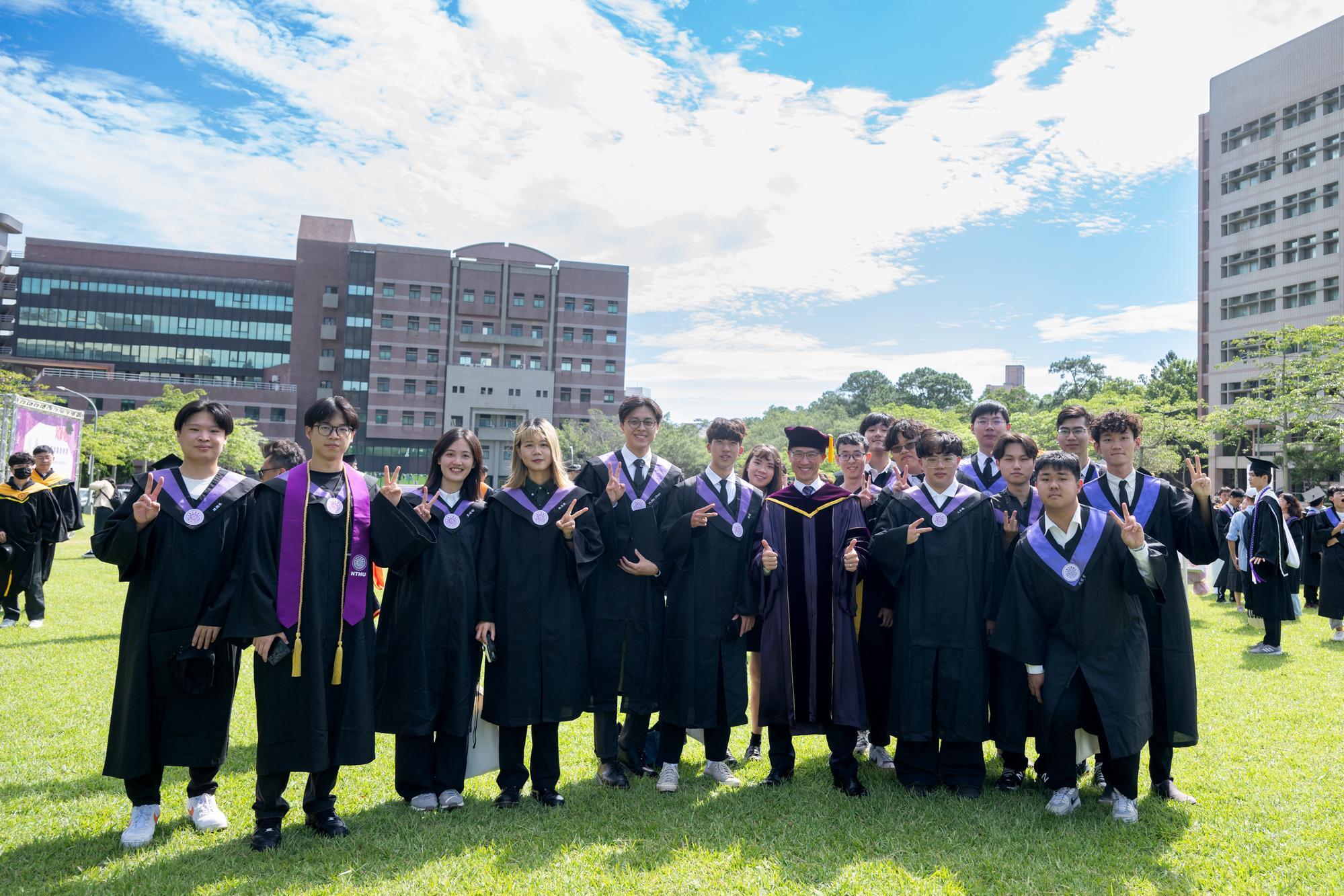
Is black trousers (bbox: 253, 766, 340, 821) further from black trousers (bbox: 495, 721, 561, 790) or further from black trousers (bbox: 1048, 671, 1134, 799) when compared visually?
black trousers (bbox: 1048, 671, 1134, 799)

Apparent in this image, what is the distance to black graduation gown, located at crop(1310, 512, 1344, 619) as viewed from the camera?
10430 mm

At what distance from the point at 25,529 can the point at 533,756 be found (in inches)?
315

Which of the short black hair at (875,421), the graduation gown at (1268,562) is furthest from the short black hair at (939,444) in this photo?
the graduation gown at (1268,562)

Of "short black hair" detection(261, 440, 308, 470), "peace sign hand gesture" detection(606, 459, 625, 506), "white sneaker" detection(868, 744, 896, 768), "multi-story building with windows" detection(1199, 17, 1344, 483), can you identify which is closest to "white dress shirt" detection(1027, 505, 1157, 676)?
"white sneaker" detection(868, 744, 896, 768)

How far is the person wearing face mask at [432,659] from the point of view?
4.28 meters

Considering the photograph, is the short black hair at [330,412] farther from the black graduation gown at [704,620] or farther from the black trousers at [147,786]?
the black graduation gown at [704,620]

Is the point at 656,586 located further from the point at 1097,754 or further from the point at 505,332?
the point at 505,332

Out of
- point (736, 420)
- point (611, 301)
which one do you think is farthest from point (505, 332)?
point (736, 420)

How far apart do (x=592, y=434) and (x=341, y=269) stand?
1000 inches

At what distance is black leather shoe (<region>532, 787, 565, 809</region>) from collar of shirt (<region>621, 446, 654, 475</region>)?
193cm

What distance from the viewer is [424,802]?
4.35 meters

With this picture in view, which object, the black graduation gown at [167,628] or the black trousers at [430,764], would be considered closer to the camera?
the black graduation gown at [167,628]

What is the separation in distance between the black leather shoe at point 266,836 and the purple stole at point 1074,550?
4128mm

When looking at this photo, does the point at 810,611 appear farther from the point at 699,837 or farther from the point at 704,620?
the point at 699,837
